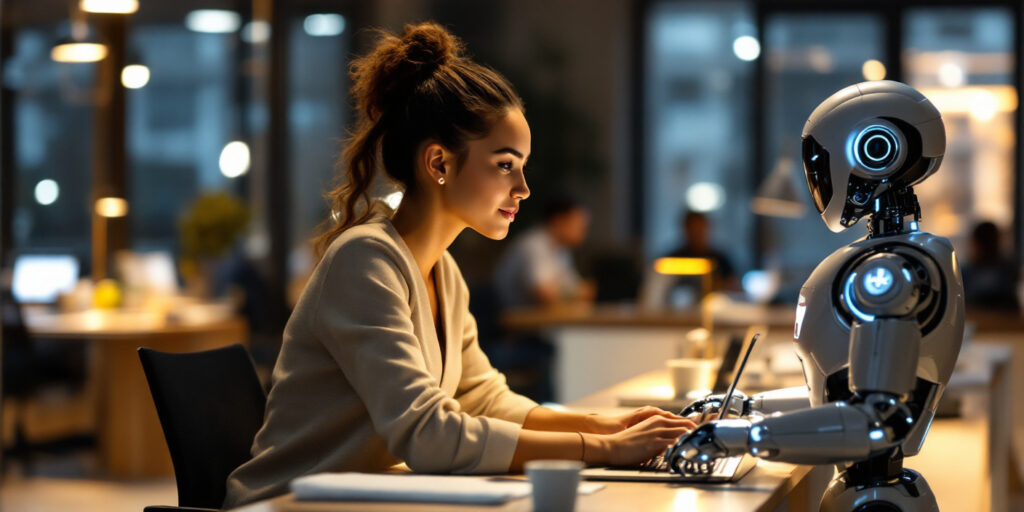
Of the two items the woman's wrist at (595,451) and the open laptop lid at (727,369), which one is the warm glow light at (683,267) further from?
the woman's wrist at (595,451)

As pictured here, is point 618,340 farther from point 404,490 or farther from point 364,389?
point 404,490

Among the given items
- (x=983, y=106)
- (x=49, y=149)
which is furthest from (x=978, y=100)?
(x=49, y=149)

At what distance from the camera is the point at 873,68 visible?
914 centimetres

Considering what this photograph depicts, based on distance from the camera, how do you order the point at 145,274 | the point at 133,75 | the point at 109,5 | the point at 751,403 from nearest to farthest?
the point at 751,403 < the point at 109,5 < the point at 145,274 < the point at 133,75

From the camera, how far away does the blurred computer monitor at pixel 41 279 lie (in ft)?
24.2

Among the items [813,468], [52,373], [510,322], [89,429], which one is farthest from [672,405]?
[89,429]

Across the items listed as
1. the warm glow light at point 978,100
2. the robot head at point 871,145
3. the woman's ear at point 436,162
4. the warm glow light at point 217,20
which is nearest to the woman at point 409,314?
the woman's ear at point 436,162

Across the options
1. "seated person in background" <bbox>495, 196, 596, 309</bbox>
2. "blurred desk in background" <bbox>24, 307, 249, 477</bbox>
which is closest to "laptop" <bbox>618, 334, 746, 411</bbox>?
"blurred desk in background" <bbox>24, 307, 249, 477</bbox>

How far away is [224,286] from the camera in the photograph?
25.8ft

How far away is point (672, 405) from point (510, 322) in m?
3.63

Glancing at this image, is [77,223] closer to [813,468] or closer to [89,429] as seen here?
[89,429]

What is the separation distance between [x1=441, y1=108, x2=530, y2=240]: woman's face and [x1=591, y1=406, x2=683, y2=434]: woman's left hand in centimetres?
31

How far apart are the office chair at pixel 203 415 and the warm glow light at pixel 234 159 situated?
623cm

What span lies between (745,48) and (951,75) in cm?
156
